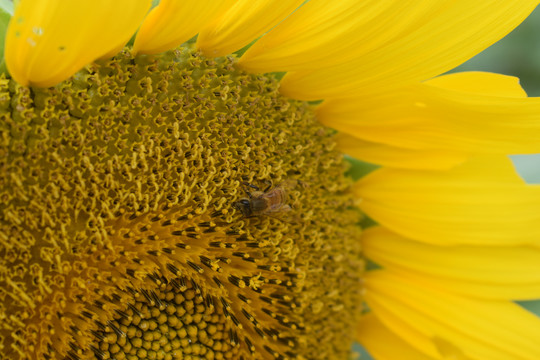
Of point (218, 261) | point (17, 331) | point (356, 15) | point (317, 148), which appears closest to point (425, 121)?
point (317, 148)

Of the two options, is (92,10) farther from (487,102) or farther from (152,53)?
(487,102)

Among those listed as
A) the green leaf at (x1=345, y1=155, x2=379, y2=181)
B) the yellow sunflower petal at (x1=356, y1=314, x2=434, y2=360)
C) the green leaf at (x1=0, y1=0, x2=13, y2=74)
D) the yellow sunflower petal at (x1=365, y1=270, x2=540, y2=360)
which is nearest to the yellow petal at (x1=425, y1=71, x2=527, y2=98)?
the green leaf at (x1=345, y1=155, x2=379, y2=181)

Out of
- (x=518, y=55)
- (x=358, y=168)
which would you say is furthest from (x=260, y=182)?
(x=518, y=55)

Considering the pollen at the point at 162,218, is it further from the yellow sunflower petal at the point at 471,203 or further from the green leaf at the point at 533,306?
the green leaf at the point at 533,306

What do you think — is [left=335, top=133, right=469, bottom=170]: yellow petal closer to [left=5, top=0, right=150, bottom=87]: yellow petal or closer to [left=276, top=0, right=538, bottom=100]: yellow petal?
[left=276, top=0, right=538, bottom=100]: yellow petal

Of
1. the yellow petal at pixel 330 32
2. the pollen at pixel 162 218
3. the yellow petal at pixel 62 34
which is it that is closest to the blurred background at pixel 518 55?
the pollen at pixel 162 218

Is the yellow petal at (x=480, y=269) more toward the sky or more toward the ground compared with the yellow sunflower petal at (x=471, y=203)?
more toward the ground
